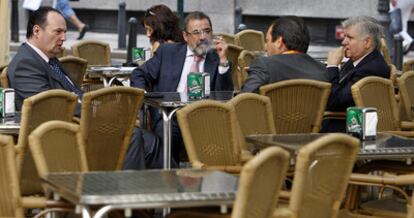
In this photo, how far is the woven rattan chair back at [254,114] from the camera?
24.9ft

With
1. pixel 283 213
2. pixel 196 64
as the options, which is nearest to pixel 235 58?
pixel 196 64

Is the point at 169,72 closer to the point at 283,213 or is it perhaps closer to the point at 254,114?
the point at 254,114

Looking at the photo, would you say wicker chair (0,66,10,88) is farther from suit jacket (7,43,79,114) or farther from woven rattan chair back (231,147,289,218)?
woven rattan chair back (231,147,289,218)

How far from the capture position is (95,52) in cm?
1297

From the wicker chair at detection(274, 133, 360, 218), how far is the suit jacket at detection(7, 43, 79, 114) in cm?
264

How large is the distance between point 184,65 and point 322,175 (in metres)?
3.83

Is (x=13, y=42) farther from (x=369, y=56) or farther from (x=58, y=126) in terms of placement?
(x=58, y=126)

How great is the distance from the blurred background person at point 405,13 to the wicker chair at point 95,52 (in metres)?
9.27

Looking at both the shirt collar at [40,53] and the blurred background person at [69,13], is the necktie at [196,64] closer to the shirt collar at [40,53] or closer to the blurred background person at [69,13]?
the shirt collar at [40,53]

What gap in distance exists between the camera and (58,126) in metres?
6.21

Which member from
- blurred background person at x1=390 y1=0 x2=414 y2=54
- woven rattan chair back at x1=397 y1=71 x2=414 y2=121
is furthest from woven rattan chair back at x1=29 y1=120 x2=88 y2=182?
blurred background person at x1=390 y1=0 x2=414 y2=54

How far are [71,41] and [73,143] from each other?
702 inches

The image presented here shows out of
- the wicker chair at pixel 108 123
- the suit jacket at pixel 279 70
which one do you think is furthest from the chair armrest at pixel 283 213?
the suit jacket at pixel 279 70

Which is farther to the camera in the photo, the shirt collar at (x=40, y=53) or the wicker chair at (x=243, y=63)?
the wicker chair at (x=243, y=63)
